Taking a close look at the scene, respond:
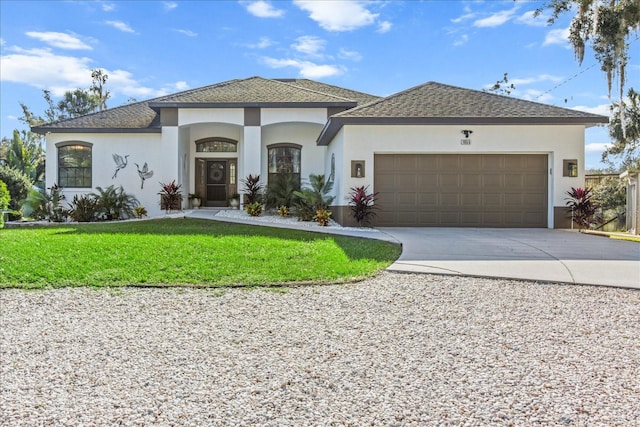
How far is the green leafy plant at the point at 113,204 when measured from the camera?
17.6m

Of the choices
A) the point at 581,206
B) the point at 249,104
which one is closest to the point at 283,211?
the point at 249,104

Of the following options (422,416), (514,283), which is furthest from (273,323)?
(514,283)

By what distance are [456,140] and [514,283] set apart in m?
7.58

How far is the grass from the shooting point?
6.86 meters

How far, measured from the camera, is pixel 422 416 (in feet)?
9.55

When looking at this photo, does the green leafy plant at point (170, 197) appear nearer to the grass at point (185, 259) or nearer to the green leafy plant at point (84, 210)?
the green leafy plant at point (84, 210)

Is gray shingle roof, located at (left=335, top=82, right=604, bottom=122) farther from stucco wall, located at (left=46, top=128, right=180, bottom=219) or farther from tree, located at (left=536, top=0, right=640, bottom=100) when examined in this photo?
stucco wall, located at (left=46, top=128, right=180, bottom=219)

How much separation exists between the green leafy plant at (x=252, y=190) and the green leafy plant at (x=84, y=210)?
18.3 feet

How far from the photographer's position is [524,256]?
842cm

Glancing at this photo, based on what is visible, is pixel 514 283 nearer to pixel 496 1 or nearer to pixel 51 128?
pixel 496 1

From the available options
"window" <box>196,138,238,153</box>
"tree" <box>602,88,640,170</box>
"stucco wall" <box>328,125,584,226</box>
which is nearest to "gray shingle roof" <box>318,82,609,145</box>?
"stucco wall" <box>328,125,584,226</box>

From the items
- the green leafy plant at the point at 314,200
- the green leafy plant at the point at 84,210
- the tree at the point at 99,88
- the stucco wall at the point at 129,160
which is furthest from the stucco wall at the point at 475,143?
the tree at the point at 99,88

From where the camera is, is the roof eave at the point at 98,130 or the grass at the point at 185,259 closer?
the grass at the point at 185,259

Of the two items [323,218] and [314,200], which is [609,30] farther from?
[323,218]
